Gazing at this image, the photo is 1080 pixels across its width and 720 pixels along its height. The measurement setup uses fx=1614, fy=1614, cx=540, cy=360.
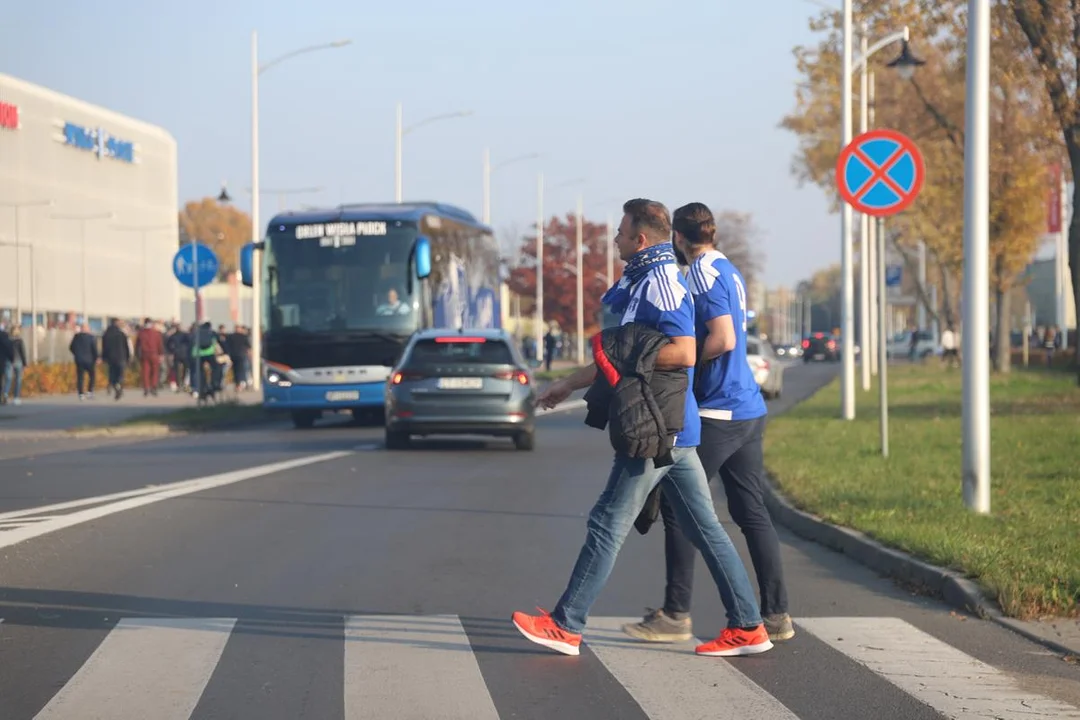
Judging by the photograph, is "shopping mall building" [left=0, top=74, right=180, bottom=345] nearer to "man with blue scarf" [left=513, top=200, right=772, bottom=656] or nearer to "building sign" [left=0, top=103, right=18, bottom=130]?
"building sign" [left=0, top=103, right=18, bottom=130]

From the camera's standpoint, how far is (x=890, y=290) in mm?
80312

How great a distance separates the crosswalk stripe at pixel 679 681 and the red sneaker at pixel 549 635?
6.0 inches

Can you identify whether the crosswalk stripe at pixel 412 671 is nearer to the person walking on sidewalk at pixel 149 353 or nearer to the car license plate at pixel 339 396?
the car license plate at pixel 339 396

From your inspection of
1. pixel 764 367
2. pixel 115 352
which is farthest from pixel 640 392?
pixel 115 352

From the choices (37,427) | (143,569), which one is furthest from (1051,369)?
(143,569)

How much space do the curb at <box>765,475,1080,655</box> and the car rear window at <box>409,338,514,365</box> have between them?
759 centimetres

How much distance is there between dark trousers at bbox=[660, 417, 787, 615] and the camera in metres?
7.04

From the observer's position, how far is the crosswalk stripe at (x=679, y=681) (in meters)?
5.91

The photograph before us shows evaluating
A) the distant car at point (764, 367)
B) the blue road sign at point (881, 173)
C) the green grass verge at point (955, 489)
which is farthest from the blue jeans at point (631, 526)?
the distant car at point (764, 367)

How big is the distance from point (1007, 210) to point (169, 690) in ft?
120

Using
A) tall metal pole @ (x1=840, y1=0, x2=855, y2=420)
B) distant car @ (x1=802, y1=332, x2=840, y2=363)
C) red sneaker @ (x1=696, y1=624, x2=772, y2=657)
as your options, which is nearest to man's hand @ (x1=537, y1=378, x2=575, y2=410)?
red sneaker @ (x1=696, y1=624, x2=772, y2=657)

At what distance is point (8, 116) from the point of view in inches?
2581

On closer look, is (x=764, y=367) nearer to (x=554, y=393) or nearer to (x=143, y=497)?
(x=143, y=497)

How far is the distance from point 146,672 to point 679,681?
216 cm
